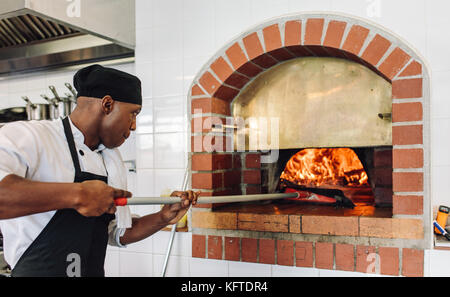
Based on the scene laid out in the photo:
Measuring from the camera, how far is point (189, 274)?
7.34 feet

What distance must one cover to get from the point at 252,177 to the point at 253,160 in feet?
0.34

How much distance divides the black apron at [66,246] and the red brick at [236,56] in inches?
38.1

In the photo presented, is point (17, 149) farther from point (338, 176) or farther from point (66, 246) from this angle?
point (338, 176)

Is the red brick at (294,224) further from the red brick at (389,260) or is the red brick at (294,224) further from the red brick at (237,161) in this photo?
the red brick at (237,161)

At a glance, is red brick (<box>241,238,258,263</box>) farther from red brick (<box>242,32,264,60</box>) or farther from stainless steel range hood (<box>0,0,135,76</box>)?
stainless steel range hood (<box>0,0,135,76</box>)

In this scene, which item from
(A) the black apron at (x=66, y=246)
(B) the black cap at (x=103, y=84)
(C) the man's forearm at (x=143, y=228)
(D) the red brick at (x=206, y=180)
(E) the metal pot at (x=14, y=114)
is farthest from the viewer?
(E) the metal pot at (x=14, y=114)

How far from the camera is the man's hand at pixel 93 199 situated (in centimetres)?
116

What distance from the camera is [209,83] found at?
2.17 meters

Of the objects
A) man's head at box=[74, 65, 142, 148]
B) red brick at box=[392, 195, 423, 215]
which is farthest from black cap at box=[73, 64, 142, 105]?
red brick at box=[392, 195, 423, 215]

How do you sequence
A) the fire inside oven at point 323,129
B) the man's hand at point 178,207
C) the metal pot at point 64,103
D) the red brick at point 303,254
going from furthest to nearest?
the metal pot at point 64,103 → the fire inside oven at point 323,129 → the red brick at point 303,254 → the man's hand at point 178,207

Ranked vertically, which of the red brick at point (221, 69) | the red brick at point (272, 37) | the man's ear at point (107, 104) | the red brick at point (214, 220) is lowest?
the red brick at point (214, 220)

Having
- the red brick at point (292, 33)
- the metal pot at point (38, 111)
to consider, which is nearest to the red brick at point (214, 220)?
the red brick at point (292, 33)

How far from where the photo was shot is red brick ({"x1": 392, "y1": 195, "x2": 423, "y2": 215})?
1.76m
